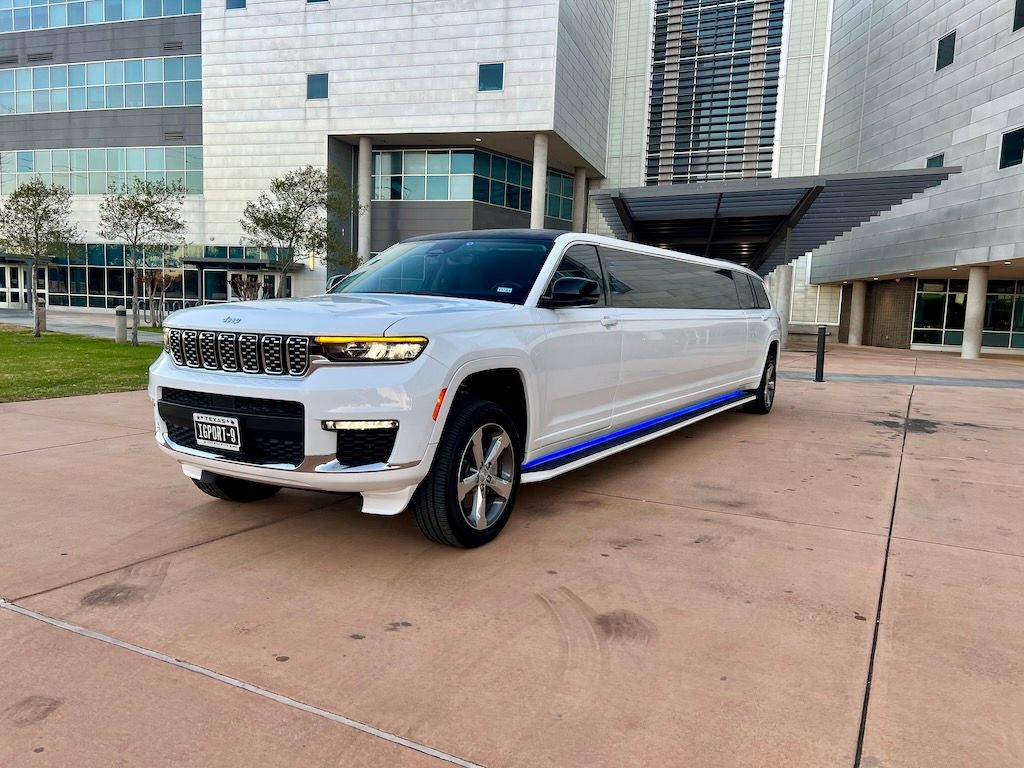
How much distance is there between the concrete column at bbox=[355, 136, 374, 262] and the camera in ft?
118

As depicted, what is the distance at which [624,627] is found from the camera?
10.3 feet

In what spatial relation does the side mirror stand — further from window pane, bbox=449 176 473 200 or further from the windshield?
window pane, bbox=449 176 473 200

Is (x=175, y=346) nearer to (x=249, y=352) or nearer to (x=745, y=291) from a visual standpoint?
(x=249, y=352)

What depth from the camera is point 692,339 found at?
21.7 feet

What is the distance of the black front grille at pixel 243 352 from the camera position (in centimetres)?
358

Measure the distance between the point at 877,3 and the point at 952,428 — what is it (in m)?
34.4

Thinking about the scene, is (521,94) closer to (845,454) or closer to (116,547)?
(845,454)

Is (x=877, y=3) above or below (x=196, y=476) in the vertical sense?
above

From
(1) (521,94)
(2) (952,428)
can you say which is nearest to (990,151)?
(1) (521,94)

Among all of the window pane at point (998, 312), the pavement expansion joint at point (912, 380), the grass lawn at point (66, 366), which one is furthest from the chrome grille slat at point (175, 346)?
the window pane at point (998, 312)

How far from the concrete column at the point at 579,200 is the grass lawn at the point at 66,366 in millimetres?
26974

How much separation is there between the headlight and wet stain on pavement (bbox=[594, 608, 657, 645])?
1.54 m

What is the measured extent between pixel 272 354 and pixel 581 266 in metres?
2.34

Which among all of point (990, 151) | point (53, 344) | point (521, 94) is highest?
point (521, 94)
